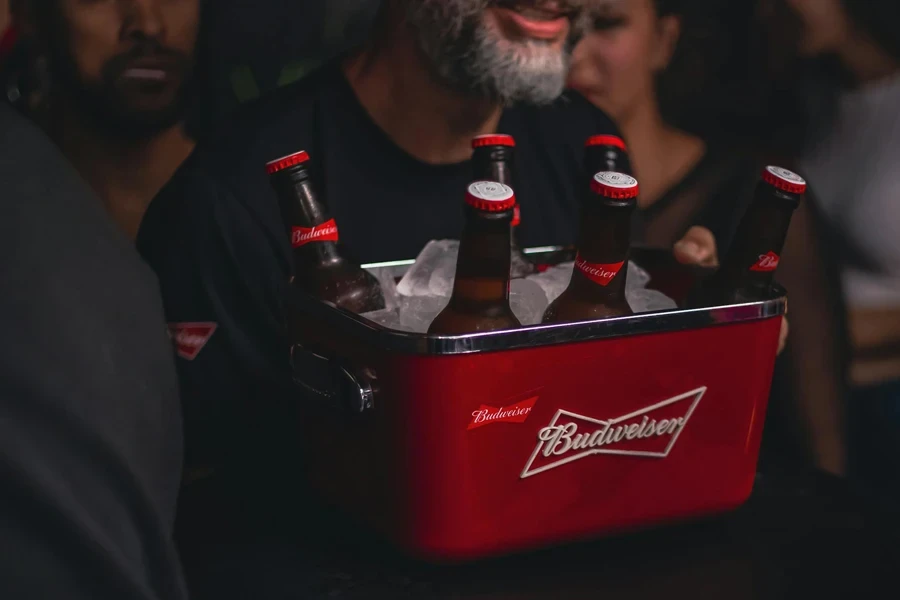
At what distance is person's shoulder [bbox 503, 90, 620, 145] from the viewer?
1.22 metres

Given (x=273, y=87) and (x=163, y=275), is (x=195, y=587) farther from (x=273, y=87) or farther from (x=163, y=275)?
(x=273, y=87)

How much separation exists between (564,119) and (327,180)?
40 cm

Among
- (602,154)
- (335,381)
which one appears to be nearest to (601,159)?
(602,154)

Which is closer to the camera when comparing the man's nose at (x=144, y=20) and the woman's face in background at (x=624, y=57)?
the man's nose at (x=144, y=20)

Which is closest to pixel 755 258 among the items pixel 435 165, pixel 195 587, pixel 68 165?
pixel 435 165

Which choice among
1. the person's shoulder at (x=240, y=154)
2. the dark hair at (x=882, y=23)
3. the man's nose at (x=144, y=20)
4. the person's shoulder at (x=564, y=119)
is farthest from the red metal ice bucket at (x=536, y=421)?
the dark hair at (x=882, y=23)

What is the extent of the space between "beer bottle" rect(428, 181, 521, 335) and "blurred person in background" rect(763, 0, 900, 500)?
0.82 meters

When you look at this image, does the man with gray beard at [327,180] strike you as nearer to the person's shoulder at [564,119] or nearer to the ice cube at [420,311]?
the person's shoulder at [564,119]

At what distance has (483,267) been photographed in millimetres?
688

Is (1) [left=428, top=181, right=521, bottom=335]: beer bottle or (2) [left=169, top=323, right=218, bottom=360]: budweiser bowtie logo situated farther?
(2) [left=169, top=323, right=218, bottom=360]: budweiser bowtie logo

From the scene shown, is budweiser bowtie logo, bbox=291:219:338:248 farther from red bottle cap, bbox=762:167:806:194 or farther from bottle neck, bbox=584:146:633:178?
red bottle cap, bbox=762:167:806:194

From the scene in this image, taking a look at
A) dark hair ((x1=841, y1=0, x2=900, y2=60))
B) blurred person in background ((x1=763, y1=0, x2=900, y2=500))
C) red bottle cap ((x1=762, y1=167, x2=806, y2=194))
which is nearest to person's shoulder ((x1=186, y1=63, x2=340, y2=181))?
red bottle cap ((x1=762, y1=167, x2=806, y2=194))

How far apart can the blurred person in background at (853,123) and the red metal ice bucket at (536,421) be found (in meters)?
0.63

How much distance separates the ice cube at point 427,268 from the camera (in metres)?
0.83
